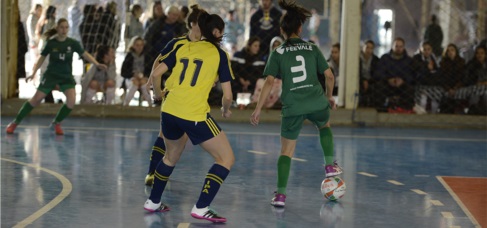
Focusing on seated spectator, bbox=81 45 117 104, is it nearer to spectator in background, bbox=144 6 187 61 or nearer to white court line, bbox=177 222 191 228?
spectator in background, bbox=144 6 187 61

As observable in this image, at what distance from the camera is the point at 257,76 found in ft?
56.3

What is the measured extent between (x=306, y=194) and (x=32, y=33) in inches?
404

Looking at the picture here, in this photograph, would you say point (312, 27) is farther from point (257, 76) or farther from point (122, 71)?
point (122, 71)

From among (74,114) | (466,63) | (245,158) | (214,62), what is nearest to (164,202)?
(214,62)

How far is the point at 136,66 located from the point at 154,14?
97cm

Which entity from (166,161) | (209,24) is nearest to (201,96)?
(209,24)

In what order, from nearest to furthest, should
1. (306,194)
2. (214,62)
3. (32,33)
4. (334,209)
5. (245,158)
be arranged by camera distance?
(214,62) < (334,209) < (306,194) < (245,158) < (32,33)

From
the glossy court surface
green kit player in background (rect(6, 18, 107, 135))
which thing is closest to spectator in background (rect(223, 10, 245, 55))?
the glossy court surface

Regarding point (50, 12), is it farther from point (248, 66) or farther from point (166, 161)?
point (166, 161)

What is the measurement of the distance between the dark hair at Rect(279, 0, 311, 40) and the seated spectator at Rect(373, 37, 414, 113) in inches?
343

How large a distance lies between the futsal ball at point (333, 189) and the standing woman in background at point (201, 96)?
143 cm

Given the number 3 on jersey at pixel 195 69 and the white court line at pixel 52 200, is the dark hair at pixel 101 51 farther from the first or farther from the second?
the number 3 on jersey at pixel 195 69

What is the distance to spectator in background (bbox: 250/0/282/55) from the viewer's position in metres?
17.3

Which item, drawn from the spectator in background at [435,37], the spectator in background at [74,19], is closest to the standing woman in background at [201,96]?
the spectator in background at [74,19]
